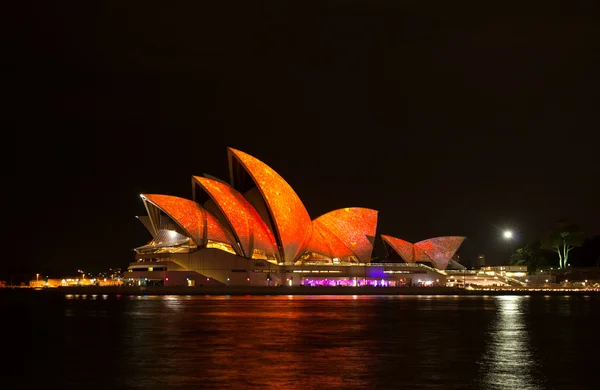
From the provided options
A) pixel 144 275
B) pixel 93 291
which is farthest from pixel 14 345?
pixel 93 291

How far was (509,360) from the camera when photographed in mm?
27516

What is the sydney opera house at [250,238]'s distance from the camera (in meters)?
87.4

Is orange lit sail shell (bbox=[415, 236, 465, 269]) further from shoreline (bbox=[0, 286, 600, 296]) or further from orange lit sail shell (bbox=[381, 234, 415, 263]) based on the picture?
shoreline (bbox=[0, 286, 600, 296])

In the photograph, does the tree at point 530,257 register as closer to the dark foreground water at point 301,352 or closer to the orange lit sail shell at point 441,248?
the orange lit sail shell at point 441,248

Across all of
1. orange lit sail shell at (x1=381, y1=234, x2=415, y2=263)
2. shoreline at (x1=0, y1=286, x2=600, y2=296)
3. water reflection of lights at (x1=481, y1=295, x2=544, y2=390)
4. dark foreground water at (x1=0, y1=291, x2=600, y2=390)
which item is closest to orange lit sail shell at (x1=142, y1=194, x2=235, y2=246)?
shoreline at (x1=0, y1=286, x2=600, y2=296)

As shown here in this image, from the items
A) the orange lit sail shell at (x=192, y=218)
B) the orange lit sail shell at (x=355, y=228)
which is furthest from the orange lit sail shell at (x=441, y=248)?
the orange lit sail shell at (x=192, y=218)

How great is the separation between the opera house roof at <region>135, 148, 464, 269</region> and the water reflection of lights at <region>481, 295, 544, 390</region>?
47.2m

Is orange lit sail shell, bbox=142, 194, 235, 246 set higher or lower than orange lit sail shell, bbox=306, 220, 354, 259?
higher

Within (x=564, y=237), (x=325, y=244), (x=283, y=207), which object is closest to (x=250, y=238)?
(x=283, y=207)

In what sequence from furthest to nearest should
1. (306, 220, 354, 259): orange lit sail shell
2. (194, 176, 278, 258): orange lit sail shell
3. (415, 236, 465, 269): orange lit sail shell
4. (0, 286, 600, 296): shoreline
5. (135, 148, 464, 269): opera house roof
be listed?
1. (415, 236, 465, 269): orange lit sail shell
2. (306, 220, 354, 259): orange lit sail shell
3. (0, 286, 600, 296): shoreline
4. (194, 176, 278, 258): orange lit sail shell
5. (135, 148, 464, 269): opera house roof

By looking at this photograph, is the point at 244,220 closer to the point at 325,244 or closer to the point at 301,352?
the point at 325,244

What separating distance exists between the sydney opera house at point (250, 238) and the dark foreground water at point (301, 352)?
1538 inches

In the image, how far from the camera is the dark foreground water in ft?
76.8

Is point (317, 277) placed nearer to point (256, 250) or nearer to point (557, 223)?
point (256, 250)
